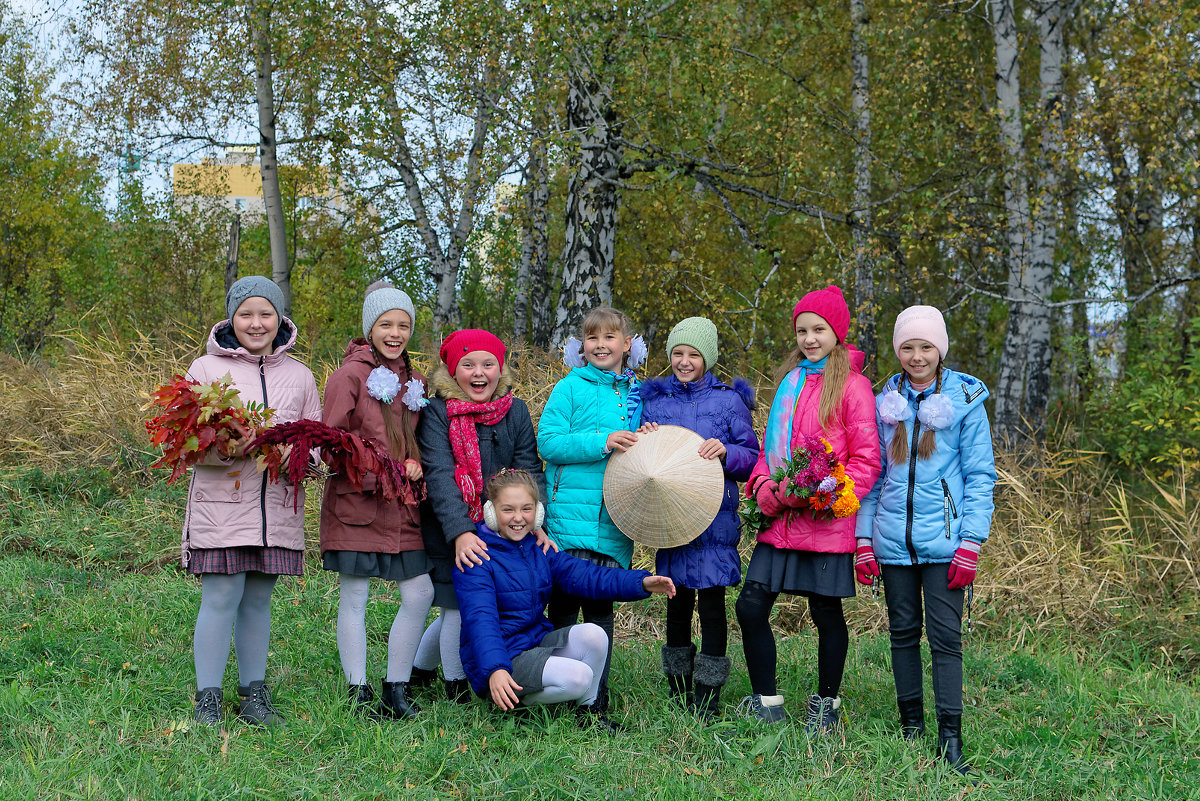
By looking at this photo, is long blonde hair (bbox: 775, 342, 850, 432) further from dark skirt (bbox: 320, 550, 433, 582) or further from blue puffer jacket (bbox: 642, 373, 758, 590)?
dark skirt (bbox: 320, 550, 433, 582)

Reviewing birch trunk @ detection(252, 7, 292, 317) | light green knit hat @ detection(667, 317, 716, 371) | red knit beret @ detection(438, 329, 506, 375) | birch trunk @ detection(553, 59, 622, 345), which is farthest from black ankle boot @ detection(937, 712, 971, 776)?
birch trunk @ detection(252, 7, 292, 317)

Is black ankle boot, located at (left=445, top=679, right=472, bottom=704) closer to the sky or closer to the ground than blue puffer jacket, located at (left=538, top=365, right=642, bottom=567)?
closer to the ground

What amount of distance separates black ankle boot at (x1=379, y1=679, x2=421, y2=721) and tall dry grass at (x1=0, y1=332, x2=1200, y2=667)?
7.75 ft

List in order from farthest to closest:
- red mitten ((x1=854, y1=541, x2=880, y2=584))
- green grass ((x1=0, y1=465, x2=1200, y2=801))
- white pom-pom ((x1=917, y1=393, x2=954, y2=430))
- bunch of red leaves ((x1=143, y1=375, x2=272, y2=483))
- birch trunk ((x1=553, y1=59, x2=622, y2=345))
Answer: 1. birch trunk ((x1=553, y1=59, x2=622, y2=345))
2. red mitten ((x1=854, y1=541, x2=880, y2=584))
3. white pom-pom ((x1=917, y1=393, x2=954, y2=430))
4. bunch of red leaves ((x1=143, y1=375, x2=272, y2=483))
5. green grass ((x1=0, y1=465, x2=1200, y2=801))

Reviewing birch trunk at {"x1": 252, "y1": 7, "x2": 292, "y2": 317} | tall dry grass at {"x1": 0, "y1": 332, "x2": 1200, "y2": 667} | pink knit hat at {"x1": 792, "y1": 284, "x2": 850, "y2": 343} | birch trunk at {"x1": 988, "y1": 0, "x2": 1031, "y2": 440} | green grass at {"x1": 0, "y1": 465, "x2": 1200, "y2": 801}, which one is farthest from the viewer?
birch trunk at {"x1": 252, "y1": 7, "x2": 292, "y2": 317}

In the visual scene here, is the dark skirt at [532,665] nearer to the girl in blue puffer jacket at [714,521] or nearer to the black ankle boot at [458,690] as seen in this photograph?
the black ankle boot at [458,690]

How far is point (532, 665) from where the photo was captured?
410cm

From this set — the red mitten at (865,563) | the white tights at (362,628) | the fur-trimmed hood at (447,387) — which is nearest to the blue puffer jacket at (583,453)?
the fur-trimmed hood at (447,387)

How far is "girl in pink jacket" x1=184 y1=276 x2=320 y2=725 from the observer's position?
400cm

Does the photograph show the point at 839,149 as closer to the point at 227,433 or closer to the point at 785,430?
the point at 785,430

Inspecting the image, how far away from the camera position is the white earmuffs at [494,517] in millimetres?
4273

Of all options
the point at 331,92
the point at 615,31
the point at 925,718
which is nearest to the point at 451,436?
the point at 925,718

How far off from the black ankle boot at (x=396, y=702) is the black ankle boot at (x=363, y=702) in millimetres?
44

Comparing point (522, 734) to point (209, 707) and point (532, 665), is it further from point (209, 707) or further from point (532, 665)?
point (209, 707)
